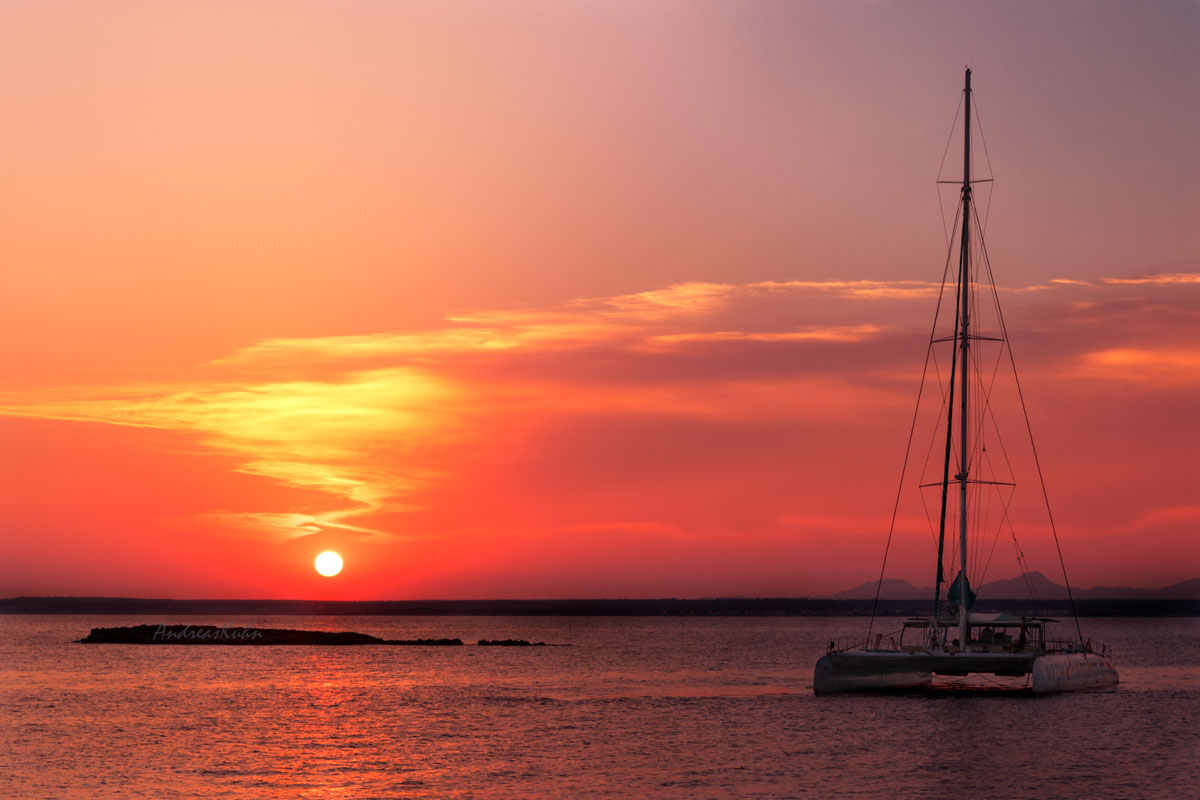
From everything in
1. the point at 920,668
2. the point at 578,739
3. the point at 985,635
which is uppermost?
the point at 985,635

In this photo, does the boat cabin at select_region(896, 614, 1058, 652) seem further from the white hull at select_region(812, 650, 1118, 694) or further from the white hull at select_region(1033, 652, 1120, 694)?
the white hull at select_region(812, 650, 1118, 694)

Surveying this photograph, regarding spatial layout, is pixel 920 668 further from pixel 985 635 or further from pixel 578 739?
pixel 578 739

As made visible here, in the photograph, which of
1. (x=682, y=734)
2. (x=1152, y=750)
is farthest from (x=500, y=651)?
(x=1152, y=750)

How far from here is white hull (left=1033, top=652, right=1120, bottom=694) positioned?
70.6 meters

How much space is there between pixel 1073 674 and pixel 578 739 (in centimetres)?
3224

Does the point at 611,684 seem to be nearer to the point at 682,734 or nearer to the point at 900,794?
the point at 682,734

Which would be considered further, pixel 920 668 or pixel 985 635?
pixel 985 635

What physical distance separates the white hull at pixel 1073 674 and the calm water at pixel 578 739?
117 centimetres

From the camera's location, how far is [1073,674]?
245 feet

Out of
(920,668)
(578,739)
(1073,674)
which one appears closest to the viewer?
(578,739)

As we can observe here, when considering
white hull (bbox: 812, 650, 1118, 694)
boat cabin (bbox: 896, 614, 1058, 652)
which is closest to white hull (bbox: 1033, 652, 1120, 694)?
white hull (bbox: 812, 650, 1118, 694)

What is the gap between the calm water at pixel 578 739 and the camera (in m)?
45.1

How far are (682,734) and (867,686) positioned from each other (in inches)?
588

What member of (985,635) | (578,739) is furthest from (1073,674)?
(578,739)
